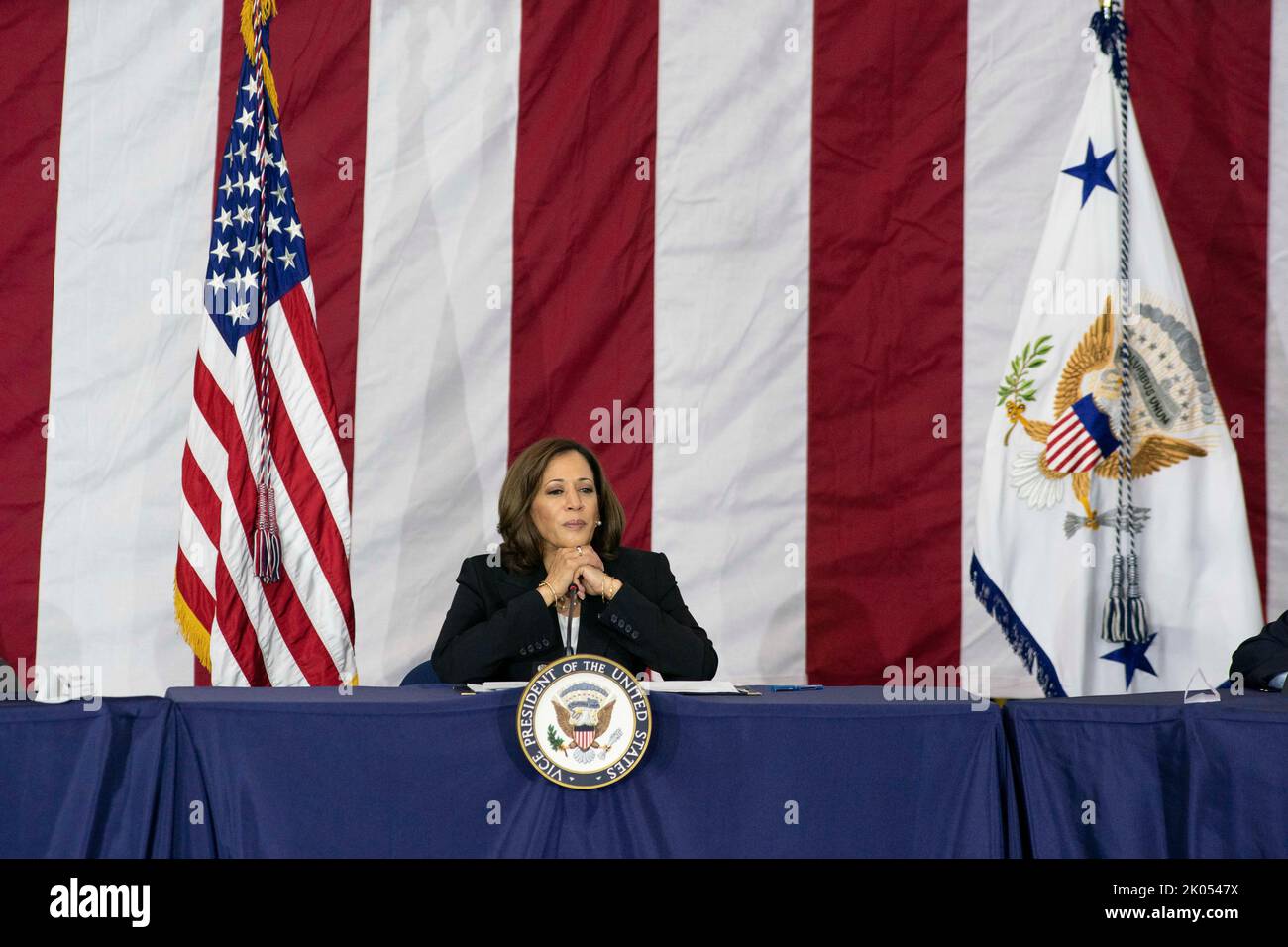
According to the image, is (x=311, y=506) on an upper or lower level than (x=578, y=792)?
upper

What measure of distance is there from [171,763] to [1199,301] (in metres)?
3.63

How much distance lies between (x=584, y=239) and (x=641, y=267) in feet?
0.71

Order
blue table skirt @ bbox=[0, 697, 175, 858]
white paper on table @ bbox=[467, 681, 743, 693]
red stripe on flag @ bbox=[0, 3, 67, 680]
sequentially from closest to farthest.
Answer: blue table skirt @ bbox=[0, 697, 175, 858], white paper on table @ bbox=[467, 681, 743, 693], red stripe on flag @ bbox=[0, 3, 67, 680]

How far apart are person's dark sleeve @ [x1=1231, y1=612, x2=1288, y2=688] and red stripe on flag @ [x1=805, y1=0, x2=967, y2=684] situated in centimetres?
161

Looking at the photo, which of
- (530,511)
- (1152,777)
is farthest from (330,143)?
(1152,777)

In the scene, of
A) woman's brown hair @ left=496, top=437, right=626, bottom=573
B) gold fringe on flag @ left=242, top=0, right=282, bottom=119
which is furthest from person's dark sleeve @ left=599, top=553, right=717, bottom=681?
gold fringe on flag @ left=242, top=0, right=282, bottom=119

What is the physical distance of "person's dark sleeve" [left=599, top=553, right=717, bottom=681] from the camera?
3211mm

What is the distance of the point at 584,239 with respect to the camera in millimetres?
4785

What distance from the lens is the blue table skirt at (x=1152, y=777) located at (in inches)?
98.7

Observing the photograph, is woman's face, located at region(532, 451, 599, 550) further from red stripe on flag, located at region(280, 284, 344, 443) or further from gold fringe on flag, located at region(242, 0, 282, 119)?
gold fringe on flag, located at region(242, 0, 282, 119)

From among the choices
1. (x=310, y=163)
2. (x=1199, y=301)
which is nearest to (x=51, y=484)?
(x=310, y=163)

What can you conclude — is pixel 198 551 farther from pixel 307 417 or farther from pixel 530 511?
pixel 530 511

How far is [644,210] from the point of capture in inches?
189

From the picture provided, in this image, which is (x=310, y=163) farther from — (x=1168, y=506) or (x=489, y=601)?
(x=1168, y=506)
